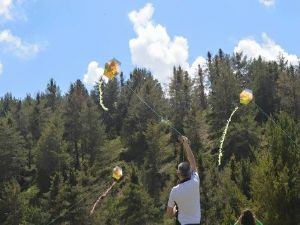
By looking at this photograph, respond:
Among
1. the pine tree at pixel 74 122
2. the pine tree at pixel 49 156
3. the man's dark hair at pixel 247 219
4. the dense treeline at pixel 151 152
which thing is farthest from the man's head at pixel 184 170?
the pine tree at pixel 74 122

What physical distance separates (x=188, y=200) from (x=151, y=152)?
64.9 meters

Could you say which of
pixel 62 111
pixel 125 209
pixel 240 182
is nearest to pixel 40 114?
pixel 62 111

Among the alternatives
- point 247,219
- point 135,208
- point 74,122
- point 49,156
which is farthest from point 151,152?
point 247,219

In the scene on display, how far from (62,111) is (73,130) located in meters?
7.25

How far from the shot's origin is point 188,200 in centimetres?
658

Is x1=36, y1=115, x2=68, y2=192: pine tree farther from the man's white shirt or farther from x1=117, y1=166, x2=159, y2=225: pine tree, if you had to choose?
the man's white shirt

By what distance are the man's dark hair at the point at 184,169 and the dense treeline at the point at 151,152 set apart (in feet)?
64.9

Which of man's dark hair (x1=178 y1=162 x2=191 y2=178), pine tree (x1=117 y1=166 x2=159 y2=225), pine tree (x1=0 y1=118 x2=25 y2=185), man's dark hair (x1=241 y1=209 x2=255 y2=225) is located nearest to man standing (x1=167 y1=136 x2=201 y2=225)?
man's dark hair (x1=178 y1=162 x2=191 y2=178)

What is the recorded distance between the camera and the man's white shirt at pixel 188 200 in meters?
6.54

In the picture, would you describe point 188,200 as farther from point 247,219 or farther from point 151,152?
point 151,152

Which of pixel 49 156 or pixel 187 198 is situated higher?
pixel 49 156

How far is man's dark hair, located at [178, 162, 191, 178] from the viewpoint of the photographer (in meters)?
6.39

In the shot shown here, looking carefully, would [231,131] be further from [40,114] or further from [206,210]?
[40,114]

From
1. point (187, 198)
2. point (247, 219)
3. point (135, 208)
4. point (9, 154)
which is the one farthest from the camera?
point (9, 154)
